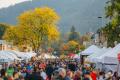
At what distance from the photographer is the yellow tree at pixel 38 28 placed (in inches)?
4190

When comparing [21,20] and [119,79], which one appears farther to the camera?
[21,20]

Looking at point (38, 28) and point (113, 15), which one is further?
point (38, 28)

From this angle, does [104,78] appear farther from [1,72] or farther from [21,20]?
[21,20]

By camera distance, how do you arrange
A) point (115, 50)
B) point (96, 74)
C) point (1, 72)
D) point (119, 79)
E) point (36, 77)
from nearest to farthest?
point (36, 77) → point (119, 79) → point (115, 50) → point (96, 74) → point (1, 72)

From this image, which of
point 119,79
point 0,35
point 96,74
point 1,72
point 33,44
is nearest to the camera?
point 119,79

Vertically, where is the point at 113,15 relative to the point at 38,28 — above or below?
below

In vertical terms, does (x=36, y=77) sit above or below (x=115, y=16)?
below

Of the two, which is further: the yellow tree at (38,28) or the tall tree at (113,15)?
the yellow tree at (38,28)

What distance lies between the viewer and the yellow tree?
349 feet

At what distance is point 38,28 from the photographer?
108 meters

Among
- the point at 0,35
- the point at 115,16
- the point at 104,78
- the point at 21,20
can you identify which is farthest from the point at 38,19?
the point at 104,78

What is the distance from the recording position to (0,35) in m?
154

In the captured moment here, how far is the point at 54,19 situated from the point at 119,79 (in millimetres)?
87379

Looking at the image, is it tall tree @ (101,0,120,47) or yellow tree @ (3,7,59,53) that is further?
yellow tree @ (3,7,59,53)
